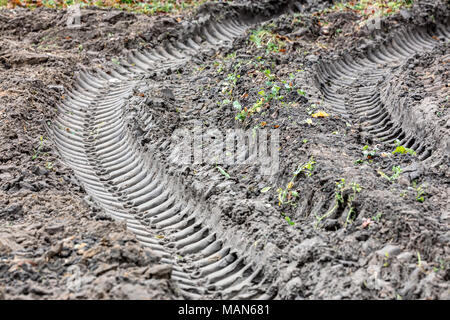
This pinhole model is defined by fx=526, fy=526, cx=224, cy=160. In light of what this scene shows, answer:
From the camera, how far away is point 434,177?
544 centimetres

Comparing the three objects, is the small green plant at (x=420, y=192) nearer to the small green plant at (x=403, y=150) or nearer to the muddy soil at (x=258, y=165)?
the muddy soil at (x=258, y=165)

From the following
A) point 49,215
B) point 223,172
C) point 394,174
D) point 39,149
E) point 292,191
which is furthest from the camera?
point 39,149

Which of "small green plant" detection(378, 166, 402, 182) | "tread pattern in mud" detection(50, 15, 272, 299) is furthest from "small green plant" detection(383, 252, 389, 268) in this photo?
"small green plant" detection(378, 166, 402, 182)

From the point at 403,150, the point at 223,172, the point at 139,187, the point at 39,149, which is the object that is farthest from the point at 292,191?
the point at 39,149

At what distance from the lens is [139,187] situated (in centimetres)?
607

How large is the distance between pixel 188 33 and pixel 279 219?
20.5ft

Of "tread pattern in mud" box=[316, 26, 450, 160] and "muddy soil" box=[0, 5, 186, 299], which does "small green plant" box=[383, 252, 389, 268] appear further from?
"tread pattern in mud" box=[316, 26, 450, 160]

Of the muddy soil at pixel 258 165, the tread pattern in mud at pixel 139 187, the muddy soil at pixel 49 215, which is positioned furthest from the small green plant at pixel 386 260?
the muddy soil at pixel 49 215

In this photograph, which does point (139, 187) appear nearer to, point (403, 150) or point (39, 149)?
point (39, 149)

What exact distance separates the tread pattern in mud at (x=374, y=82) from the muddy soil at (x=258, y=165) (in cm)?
3

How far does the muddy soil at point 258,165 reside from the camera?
3920 millimetres

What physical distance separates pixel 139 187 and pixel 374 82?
458 cm

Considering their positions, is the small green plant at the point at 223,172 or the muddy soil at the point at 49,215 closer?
the muddy soil at the point at 49,215
